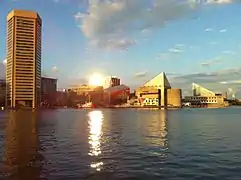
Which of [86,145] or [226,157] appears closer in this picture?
[226,157]

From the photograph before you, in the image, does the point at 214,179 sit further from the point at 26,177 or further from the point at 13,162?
the point at 13,162

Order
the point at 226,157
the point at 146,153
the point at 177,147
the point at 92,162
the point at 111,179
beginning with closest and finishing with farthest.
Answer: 1. the point at 111,179
2. the point at 92,162
3. the point at 226,157
4. the point at 146,153
5. the point at 177,147

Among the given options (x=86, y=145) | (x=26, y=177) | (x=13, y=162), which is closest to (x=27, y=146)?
(x=86, y=145)

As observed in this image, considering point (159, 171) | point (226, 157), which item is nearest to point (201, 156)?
point (226, 157)

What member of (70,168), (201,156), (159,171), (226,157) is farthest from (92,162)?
(226,157)

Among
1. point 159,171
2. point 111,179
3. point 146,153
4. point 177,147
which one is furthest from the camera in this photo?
point 177,147

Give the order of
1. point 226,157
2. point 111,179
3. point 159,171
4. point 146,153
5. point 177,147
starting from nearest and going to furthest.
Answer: point 111,179 → point 159,171 → point 226,157 → point 146,153 → point 177,147

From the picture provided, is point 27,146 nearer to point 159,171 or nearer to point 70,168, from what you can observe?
point 70,168

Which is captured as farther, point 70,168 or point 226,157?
point 226,157

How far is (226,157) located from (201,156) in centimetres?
217

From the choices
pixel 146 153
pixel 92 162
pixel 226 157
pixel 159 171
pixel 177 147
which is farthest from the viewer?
pixel 177 147

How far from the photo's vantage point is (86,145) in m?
39.8

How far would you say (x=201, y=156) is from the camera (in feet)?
102

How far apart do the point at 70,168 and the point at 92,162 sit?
2973 millimetres
